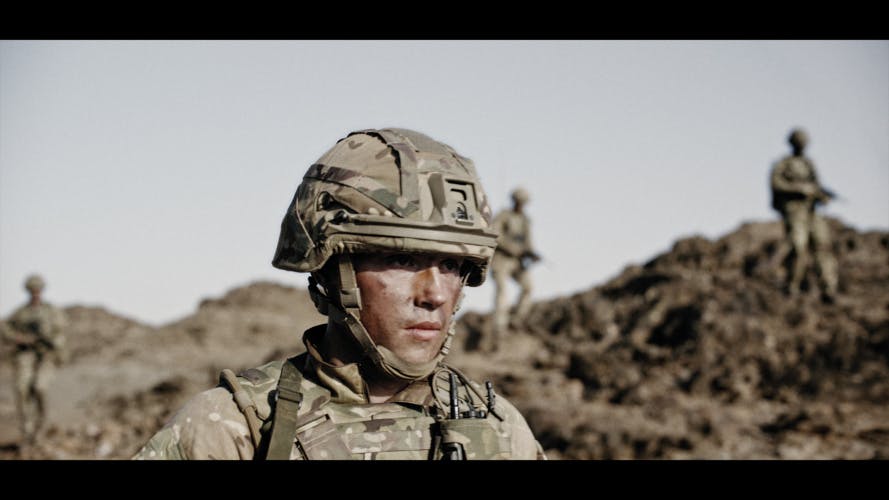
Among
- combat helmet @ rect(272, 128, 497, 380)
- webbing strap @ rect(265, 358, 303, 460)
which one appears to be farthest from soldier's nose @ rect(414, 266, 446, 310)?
webbing strap @ rect(265, 358, 303, 460)

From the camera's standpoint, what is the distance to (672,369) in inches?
664

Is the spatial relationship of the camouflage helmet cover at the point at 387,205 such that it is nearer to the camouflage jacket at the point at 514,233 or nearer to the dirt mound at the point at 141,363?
the dirt mound at the point at 141,363

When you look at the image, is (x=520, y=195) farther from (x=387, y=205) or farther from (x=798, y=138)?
(x=387, y=205)

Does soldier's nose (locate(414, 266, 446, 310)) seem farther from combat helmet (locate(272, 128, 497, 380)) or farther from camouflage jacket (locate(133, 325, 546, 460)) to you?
camouflage jacket (locate(133, 325, 546, 460))

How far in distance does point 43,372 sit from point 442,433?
1434cm

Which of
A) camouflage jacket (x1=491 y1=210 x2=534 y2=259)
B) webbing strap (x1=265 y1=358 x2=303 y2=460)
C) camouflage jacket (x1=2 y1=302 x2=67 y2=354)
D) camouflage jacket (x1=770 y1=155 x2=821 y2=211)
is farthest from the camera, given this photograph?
camouflage jacket (x1=491 y1=210 x2=534 y2=259)

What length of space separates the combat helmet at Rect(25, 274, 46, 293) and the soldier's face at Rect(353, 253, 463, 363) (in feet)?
46.0

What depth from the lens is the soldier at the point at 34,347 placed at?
15.8 m

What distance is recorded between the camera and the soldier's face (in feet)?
11.0

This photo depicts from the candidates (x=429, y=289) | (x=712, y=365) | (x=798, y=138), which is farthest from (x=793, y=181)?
(x=429, y=289)

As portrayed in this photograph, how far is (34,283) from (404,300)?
14207 millimetres

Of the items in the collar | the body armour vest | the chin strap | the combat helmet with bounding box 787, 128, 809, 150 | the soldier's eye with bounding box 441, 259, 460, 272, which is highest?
the combat helmet with bounding box 787, 128, 809, 150

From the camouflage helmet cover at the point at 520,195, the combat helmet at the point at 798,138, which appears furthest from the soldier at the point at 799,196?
the camouflage helmet cover at the point at 520,195
